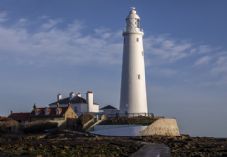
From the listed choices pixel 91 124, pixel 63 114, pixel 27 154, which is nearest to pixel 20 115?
pixel 63 114

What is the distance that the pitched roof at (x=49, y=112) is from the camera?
2207 inches

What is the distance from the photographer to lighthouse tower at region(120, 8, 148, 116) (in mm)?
53812

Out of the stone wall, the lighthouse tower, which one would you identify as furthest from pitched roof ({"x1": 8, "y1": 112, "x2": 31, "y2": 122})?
the stone wall

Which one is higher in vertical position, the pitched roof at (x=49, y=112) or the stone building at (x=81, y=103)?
the stone building at (x=81, y=103)

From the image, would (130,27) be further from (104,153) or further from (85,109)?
(104,153)

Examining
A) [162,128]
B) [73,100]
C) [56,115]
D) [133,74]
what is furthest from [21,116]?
[162,128]

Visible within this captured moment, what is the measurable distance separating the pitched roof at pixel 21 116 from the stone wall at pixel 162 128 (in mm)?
14607

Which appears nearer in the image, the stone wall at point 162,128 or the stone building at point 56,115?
the stone wall at point 162,128

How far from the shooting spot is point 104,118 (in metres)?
53.4

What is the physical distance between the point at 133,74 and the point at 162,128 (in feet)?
20.5

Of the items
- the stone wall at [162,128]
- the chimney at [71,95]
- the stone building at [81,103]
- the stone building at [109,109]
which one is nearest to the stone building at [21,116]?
the stone building at [81,103]

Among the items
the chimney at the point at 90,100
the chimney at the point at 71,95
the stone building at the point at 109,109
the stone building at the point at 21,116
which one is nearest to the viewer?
the stone building at the point at 21,116

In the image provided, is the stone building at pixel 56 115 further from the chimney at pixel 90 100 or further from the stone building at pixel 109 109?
the stone building at pixel 109 109

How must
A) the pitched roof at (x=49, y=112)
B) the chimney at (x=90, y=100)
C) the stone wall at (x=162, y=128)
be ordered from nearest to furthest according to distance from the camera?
1. the stone wall at (x=162, y=128)
2. the pitched roof at (x=49, y=112)
3. the chimney at (x=90, y=100)
